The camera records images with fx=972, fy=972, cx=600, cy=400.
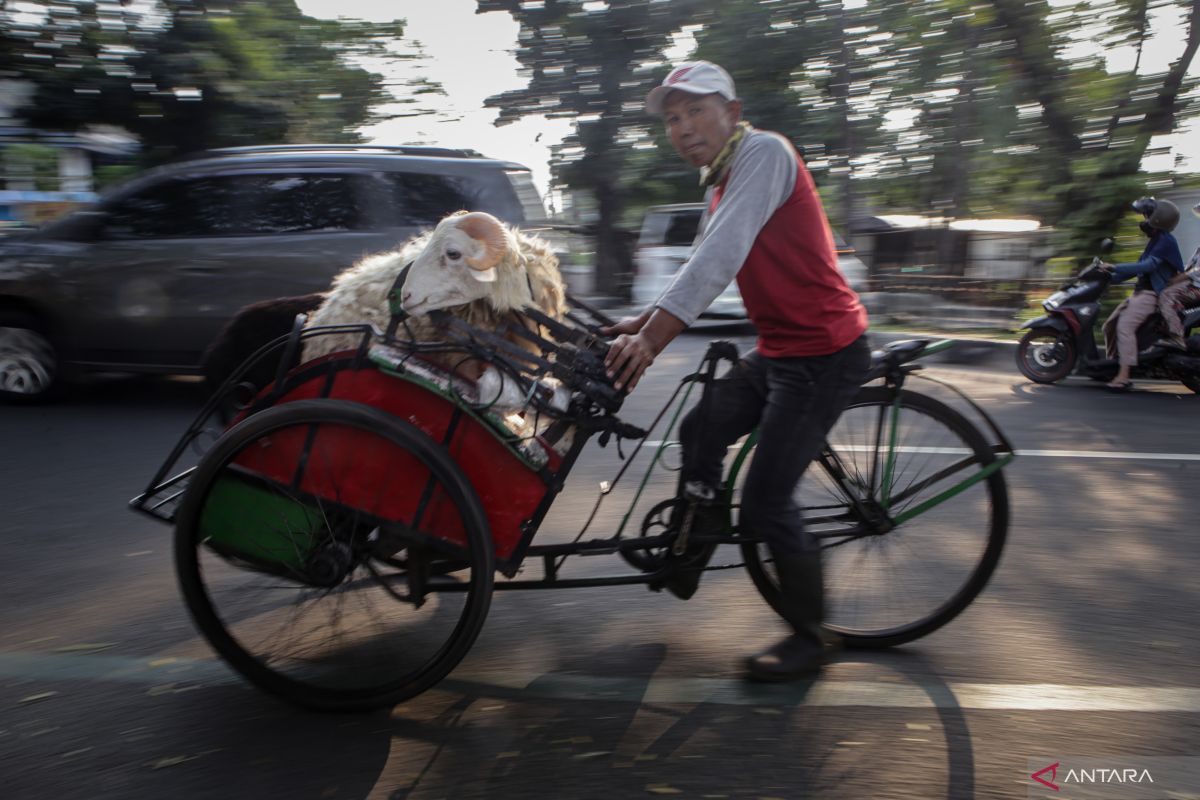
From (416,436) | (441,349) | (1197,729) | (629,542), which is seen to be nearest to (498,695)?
(629,542)

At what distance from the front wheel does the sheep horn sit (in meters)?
7.29

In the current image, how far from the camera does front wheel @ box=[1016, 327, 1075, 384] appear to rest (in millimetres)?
8609

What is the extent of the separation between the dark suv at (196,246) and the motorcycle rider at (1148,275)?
205 inches

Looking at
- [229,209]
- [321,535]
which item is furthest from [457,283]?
[229,209]

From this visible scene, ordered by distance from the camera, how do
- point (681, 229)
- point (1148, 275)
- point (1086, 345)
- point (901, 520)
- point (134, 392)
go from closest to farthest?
1. point (901, 520)
2. point (134, 392)
3. point (1148, 275)
4. point (1086, 345)
5. point (681, 229)

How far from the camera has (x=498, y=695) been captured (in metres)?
2.82

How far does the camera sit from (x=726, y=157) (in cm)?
268

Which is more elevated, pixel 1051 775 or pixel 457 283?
pixel 457 283

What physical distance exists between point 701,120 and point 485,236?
0.67 metres

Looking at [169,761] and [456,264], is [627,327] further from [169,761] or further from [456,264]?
[169,761]

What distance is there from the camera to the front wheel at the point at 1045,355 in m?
8.61

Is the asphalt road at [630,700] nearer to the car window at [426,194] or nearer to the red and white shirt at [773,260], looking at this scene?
the red and white shirt at [773,260]

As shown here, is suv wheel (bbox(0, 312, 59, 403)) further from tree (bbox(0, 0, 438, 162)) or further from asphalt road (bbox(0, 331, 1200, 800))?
tree (bbox(0, 0, 438, 162))

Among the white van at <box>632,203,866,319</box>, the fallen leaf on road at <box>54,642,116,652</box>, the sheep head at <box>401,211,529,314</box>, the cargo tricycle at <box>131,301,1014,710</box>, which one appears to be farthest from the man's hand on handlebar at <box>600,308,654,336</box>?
the white van at <box>632,203,866,319</box>
